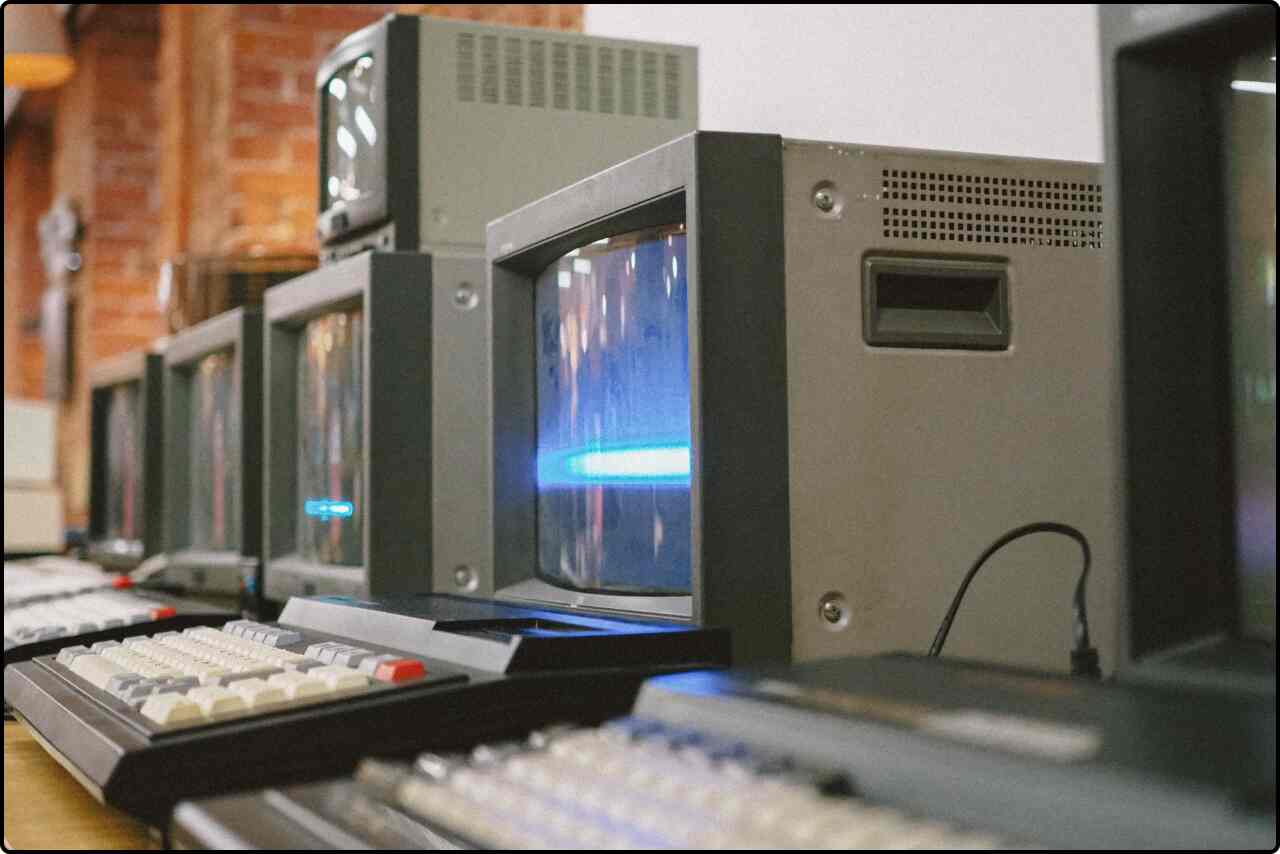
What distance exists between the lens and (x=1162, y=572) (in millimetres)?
628

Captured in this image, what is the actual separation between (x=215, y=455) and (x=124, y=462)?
0.62m

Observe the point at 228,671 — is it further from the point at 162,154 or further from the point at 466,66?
the point at 162,154

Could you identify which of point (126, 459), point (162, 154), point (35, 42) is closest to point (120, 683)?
point (126, 459)

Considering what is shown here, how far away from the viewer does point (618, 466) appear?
110cm

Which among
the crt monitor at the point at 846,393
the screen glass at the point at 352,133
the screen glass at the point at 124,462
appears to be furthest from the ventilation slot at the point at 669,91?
the screen glass at the point at 124,462

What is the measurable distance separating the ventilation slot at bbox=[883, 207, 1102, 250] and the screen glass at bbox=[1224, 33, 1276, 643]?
38 centimetres

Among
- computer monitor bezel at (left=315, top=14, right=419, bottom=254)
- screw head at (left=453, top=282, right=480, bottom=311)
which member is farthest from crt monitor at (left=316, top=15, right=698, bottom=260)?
screw head at (left=453, top=282, right=480, bottom=311)

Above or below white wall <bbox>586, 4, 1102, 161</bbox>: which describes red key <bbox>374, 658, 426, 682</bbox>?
below

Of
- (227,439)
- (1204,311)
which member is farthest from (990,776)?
(227,439)

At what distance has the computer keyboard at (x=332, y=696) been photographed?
0.73 meters

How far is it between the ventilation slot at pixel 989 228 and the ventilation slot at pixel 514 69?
28.7 inches

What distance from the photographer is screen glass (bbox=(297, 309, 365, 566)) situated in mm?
1526

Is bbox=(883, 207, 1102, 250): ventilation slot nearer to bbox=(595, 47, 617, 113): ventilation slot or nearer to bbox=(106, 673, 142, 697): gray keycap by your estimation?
bbox=(106, 673, 142, 697): gray keycap

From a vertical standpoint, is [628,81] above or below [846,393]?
above
